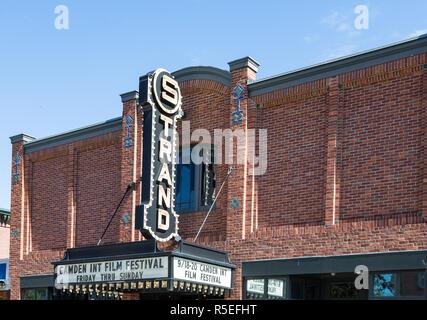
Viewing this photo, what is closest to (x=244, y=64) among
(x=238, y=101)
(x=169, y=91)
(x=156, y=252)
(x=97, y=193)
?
(x=238, y=101)

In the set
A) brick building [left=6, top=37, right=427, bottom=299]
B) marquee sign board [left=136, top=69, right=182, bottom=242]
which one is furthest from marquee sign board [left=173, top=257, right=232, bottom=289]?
marquee sign board [left=136, top=69, right=182, bottom=242]

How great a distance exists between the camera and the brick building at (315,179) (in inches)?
557

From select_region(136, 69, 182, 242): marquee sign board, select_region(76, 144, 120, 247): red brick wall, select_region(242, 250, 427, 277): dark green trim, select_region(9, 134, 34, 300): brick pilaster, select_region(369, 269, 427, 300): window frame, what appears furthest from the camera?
select_region(9, 134, 34, 300): brick pilaster

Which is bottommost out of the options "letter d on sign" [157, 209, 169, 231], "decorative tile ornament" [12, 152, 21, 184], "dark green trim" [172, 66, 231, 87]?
"letter d on sign" [157, 209, 169, 231]

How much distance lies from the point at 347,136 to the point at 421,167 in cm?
215

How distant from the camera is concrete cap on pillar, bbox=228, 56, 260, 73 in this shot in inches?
679

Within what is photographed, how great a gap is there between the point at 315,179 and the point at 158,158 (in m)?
4.15

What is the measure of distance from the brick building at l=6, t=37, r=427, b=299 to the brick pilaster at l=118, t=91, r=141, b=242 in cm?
4

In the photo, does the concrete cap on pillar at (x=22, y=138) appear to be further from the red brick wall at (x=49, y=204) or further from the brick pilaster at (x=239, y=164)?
the brick pilaster at (x=239, y=164)

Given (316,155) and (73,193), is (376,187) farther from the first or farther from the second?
(73,193)

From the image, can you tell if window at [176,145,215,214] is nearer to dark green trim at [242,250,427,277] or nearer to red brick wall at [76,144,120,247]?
red brick wall at [76,144,120,247]

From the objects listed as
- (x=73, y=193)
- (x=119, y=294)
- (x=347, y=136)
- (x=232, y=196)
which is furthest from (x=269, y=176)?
(x=73, y=193)

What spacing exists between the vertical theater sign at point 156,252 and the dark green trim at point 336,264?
0.82 m

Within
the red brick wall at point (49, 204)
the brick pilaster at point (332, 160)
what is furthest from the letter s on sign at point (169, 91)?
the red brick wall at point (49, 204)
